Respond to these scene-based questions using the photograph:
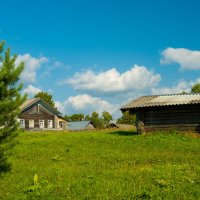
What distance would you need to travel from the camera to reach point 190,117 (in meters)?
31.4

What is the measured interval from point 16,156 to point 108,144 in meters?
6.93

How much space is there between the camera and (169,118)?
32438mm

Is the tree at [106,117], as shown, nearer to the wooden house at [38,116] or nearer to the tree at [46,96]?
the tree at [46,96]

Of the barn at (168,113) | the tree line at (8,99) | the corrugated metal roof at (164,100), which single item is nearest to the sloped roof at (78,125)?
the corrugated metal roof at (164,100)

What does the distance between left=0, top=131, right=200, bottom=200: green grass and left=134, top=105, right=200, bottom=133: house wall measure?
588 cm

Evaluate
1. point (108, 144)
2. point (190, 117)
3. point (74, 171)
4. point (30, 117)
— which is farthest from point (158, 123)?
point (30, 117)

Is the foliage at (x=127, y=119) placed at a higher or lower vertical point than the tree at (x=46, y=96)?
lower

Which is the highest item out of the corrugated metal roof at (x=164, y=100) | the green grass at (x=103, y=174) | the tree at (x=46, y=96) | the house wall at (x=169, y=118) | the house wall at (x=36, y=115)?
the tree at (x=46, y=96)

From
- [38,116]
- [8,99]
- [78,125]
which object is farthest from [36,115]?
[8,99]

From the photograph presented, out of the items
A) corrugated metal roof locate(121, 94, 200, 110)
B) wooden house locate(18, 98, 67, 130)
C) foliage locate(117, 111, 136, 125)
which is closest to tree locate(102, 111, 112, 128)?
foliage locate(117, 111, 136, 125)

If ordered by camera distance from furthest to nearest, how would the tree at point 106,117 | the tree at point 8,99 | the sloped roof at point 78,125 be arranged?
the tree at point 106,117
the sloped roof at point 78,125
the tree at point 8,99

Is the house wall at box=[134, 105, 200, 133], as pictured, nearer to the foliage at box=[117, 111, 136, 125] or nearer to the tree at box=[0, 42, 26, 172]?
the tree at box=[0, 42, 26, 172]

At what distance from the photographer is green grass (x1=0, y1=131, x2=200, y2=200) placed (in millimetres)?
12336

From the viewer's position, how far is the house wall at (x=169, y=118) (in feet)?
102
